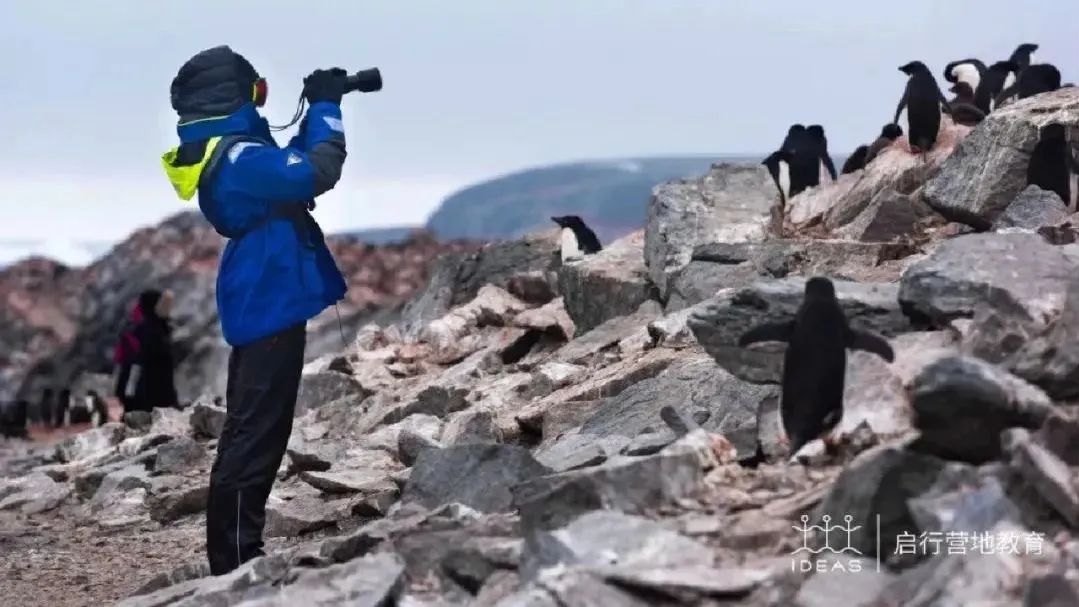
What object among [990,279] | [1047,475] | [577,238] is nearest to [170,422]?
[577,238]

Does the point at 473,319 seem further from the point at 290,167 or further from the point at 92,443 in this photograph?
the point at 290,167

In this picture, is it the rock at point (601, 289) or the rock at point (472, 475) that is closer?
the rock at point (472, 475)

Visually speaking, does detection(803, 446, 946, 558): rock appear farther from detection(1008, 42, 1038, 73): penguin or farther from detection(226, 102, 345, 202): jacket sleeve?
detection(1008, 42, 1038, 73): penguin

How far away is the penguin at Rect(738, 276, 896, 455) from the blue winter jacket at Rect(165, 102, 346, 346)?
1608 millimetres

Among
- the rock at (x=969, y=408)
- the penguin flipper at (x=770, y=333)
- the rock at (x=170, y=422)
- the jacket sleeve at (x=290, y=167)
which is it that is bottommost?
the rock at (x=170, y=422)

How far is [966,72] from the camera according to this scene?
11453 millimetres

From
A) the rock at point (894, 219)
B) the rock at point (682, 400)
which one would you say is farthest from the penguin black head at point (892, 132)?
the rock at point (682, 400)

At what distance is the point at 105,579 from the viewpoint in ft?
17.2

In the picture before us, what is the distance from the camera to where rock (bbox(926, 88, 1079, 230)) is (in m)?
6.46

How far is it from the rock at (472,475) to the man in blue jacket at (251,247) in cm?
Answer: 51

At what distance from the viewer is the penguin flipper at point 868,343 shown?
3.54 m

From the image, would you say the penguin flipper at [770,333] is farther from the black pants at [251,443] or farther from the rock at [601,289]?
the rock at [601,289]

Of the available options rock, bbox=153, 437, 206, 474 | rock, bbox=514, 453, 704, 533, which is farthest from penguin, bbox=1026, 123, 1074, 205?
rock, bbox=153, 437, 206, 474

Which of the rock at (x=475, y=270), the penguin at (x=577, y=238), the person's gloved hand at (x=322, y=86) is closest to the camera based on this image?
the person's gloved hand at (x=322, y=86)
